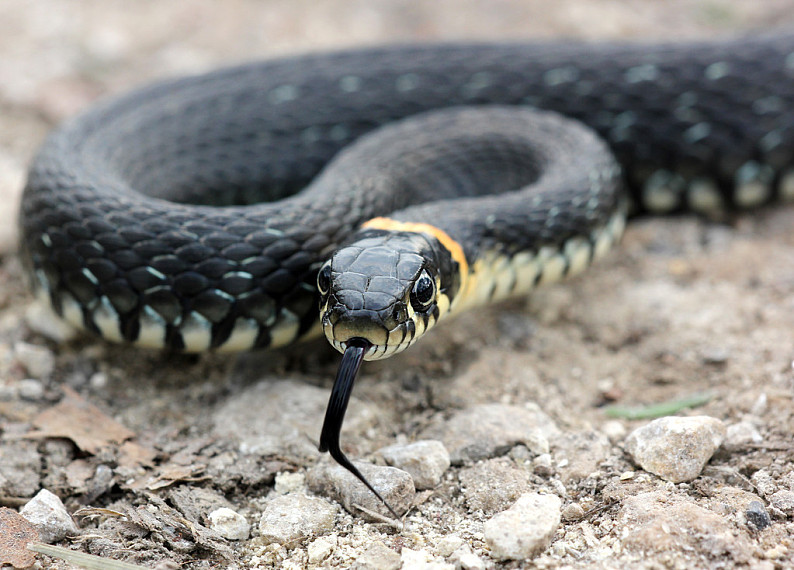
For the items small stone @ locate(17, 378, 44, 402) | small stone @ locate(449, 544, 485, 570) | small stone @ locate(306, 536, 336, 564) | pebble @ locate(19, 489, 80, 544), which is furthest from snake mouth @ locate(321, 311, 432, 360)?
small stone @ locate(17, 378, 44, 402)

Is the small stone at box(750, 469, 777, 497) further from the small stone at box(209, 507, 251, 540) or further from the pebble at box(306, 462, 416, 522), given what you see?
the small stone at box(209, 507, 251, 540)

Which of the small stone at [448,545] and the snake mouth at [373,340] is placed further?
the snake mouth at [373,340]

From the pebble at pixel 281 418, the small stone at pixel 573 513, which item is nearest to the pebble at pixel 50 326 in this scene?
the pebble at pixel 281 418

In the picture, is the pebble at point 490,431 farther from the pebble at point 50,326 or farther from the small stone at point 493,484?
the pebble at point 50,326

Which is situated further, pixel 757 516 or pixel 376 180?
pixel 376 180

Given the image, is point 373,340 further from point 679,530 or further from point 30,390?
point 30,390

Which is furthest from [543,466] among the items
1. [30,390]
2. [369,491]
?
[30,390]
